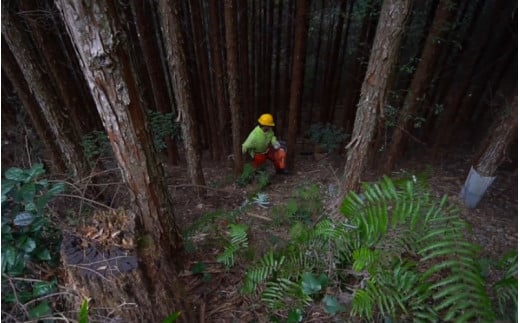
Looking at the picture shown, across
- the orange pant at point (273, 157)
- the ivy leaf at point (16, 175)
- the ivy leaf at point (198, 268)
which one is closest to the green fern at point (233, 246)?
the ivy leaf at point (198, 268)

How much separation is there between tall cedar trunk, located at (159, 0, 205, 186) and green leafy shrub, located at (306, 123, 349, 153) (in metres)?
2.88

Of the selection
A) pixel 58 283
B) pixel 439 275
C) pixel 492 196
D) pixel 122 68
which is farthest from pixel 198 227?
pixel 492 196

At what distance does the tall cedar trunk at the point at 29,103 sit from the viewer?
4398 mm

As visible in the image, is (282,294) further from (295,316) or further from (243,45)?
(243,45)

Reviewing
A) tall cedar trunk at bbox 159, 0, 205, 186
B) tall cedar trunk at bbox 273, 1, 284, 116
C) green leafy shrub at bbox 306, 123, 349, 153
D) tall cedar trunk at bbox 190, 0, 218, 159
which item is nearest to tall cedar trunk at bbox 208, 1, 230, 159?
tall cedar trunk at bbox 190, 0, 218, 159

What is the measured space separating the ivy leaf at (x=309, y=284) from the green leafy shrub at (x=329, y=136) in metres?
4.50

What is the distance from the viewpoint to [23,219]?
226 centimetres

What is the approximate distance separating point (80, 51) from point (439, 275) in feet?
10.1

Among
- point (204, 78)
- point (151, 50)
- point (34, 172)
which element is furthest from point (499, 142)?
point (151, 50)

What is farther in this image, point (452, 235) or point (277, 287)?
point (277, 287)

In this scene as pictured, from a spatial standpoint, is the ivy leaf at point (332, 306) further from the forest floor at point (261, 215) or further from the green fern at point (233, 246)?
the green fern at point (233, 246)

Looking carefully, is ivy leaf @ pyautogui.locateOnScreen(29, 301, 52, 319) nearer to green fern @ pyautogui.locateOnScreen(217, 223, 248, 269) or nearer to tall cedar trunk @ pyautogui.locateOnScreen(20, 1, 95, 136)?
green fern @ pyautogui.locateOnScreen(217, 223, 248, 269)

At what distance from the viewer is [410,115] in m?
4.83

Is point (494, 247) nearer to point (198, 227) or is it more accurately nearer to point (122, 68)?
point (198, 227)
